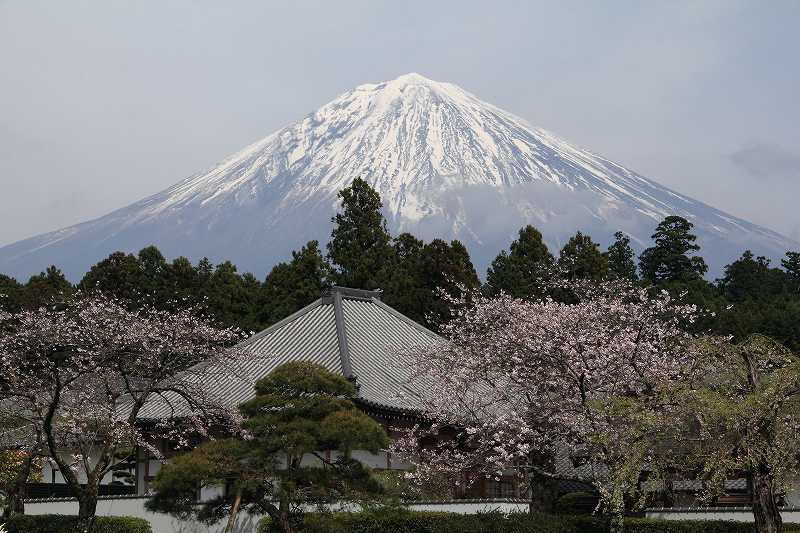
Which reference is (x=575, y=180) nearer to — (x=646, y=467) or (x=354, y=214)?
(x=354, y=214)

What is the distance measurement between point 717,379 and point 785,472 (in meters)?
2.22

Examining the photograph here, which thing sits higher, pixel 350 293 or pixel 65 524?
pixel 350 293

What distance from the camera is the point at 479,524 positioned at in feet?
68.0

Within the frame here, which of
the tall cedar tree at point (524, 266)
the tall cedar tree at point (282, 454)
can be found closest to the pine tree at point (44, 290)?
the tall cedar tree at point (524, 266)

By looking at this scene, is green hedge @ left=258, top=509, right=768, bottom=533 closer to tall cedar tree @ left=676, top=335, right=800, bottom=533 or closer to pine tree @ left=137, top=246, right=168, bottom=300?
tall cedar tree @ left=676, top=335, right=800, bottom=533

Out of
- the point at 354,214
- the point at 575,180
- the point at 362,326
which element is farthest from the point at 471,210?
the point at 362,326

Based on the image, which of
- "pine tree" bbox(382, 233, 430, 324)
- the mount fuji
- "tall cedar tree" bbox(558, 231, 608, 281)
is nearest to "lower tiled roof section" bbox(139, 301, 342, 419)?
"pine tree" bbox(382, 233, 430, 324)

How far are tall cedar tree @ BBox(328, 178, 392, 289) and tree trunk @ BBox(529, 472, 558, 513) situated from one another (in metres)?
40.0

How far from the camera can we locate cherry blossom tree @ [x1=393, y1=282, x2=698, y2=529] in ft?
66.1

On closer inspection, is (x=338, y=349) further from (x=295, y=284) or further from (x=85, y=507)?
(x=295, y=284)

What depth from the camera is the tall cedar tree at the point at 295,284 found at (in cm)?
→ 6128

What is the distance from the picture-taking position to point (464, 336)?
2583 centimetres

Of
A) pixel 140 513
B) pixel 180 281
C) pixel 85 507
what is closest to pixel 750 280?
pixel 180 281

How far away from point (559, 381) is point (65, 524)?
1195cm
